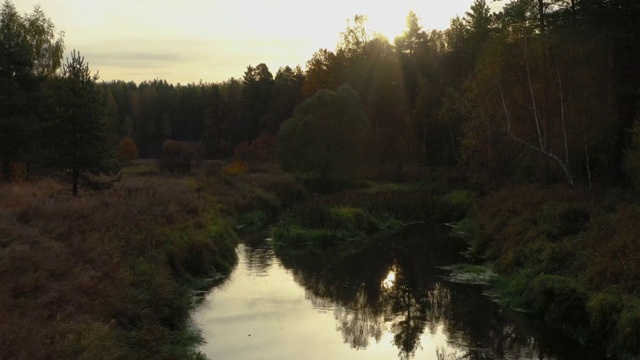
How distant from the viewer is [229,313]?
758 inches

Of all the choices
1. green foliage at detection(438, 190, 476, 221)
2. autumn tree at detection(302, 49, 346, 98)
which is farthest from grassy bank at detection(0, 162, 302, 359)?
autumn tree at detection(302, 49, 346, 98)

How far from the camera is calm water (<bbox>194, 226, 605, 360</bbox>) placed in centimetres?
1594

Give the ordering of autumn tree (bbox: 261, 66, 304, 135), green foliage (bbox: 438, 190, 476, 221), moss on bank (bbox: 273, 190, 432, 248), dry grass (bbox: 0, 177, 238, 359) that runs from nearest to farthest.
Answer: dry grass (bbox: 0, 177, 238, 359), moss on bank (bbox: 273, 190, 432, 248), green foliage (bbox: 438, 190, 476, 221), autumn tree (bbox: 261, 66, 304, 135)

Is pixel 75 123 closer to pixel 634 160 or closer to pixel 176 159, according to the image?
pixel 634 160

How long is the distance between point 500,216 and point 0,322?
25.0 metres

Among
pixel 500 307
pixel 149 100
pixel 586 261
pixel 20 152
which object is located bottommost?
pixel 500 307

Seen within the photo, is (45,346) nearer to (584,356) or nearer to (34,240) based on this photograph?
(34,240)

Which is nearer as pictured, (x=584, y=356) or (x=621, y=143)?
(x=584, y=356)

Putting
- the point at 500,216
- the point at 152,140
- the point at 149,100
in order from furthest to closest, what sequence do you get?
the point at 149,100, the point at 152,140, the point at 500,216

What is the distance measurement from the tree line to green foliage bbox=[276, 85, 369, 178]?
156 millimetres

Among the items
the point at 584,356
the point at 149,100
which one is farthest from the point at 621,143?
the point at 149,100

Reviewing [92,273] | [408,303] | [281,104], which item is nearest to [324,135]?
[281,104]

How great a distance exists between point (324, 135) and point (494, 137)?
21192mm

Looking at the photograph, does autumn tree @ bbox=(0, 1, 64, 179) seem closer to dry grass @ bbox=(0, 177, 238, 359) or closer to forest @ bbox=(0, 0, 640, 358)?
forest @ bbox=(0, 0, 640, 358)
